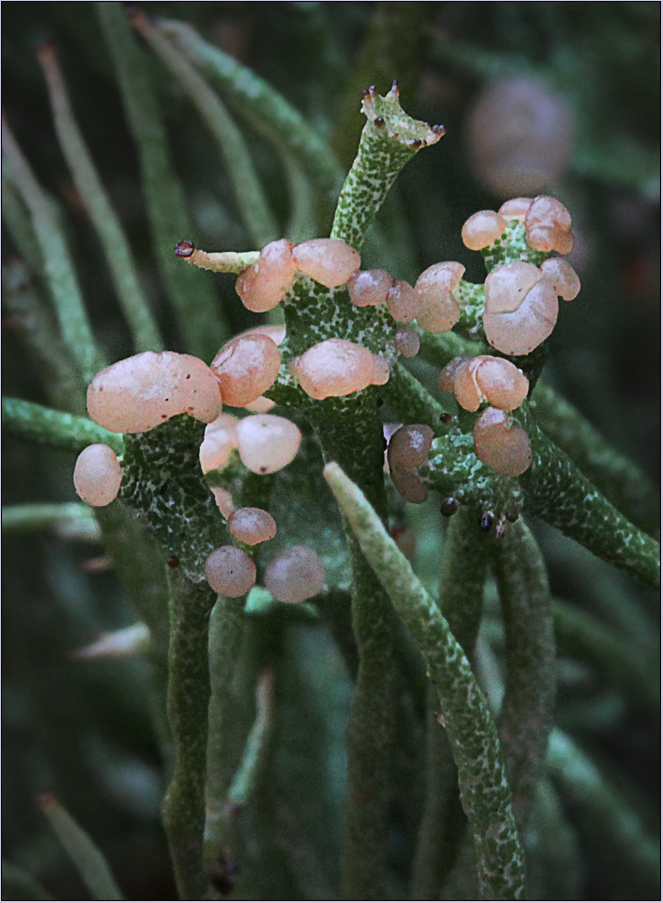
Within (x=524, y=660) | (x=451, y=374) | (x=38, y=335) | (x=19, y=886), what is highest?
(x=451, y=374)

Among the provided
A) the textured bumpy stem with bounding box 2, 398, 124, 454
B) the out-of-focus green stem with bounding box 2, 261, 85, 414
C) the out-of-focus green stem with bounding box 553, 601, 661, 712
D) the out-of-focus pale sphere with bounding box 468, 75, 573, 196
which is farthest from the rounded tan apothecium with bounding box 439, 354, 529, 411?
the out-of-focus pale sphere with bounding box 468, 75, 573, 196

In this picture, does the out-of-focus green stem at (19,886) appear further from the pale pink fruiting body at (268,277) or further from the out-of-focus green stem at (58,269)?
the pale pink fruiting body at (268,277)

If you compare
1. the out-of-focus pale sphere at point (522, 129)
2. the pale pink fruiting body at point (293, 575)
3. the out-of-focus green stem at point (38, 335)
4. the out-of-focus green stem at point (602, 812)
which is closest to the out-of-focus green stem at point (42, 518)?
the out-of-focus green stem at point (38, 335)

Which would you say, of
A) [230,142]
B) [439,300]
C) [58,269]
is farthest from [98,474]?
[230,142]

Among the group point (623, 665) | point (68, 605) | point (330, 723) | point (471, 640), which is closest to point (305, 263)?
point (471, 640)

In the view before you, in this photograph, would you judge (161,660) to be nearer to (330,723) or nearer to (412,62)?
(330,723)

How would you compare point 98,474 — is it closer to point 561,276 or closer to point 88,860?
point 561,276

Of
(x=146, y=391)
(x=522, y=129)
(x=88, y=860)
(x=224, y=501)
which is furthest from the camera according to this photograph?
(x=522, y=129)
